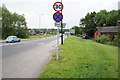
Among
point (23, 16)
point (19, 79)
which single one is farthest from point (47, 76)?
point (23, 16)

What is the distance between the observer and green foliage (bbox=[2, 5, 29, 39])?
4741 centimetres

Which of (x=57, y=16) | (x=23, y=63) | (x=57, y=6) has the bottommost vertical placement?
(x=23, y=63)

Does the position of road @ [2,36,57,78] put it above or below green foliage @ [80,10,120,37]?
below

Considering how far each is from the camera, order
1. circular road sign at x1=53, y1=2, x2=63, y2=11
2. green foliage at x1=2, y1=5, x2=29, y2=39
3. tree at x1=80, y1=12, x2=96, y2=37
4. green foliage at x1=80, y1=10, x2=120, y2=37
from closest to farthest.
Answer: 1. circular road sign at x1=53, y1=2, x2=63, y2=11
2. green foliage at x1=2, y1=5, x2=29, y2=39
3. green foliage at x1=80, y1=10, x2=120, y2=37
4. tree at x1=80, y1=12, x2=96, y2=37

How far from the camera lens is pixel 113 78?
543 cm

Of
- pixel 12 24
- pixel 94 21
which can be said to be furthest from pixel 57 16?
pixel 94 21

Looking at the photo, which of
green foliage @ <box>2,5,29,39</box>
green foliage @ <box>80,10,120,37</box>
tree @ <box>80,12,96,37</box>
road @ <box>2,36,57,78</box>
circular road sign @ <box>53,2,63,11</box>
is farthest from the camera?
tree @ <box>80,12,96,37</box>

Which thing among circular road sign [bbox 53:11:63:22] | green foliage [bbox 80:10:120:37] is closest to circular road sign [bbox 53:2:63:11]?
circular road sign [bbox 53:11:63:22]

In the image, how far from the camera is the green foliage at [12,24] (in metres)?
47.4

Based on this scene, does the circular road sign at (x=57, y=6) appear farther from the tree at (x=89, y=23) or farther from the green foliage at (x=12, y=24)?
the tree at (x=89, y=23)

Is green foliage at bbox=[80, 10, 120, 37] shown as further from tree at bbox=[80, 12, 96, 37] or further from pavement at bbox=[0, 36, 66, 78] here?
pavement at bbox=[0, 36, 66, 78]

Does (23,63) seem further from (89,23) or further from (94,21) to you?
(94,21)

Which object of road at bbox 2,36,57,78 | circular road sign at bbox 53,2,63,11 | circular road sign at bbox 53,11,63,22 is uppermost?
circular road sign at bbox 53,2,63,11

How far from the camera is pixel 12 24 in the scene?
4991cm
